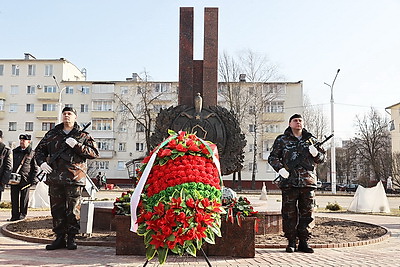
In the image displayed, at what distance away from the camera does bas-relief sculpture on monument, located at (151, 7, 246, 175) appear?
440 inches

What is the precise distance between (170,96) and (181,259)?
4581 cm

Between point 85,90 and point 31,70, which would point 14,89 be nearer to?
point 31,70

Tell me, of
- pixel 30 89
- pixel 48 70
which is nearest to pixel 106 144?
pixel 48 70

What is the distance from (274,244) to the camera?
7.17 metres

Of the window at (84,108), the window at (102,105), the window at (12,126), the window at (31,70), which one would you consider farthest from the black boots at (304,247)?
the window at (31,70)

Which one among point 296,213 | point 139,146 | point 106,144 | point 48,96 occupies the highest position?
point 48,96

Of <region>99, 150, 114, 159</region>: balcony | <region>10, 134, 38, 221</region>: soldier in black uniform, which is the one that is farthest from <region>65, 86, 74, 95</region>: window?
<region>10, 134, 38, 221</region>: soldier in black uniform

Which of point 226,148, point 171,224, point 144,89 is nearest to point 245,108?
point 144,89

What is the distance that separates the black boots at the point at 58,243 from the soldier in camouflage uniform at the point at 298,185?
3543 millimetres

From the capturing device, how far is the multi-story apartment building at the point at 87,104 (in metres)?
50.3

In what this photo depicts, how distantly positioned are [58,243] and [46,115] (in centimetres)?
4996

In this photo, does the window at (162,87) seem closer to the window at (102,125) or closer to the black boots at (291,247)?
the window at (102,125)

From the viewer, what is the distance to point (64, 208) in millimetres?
6660

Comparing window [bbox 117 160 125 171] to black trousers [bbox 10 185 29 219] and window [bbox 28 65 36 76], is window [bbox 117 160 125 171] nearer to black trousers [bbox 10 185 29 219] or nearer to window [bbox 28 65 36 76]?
window [bbox 28 65 36 76]
